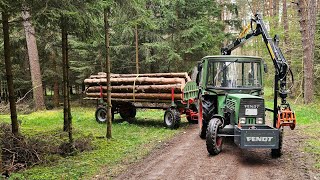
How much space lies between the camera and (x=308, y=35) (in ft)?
55.2

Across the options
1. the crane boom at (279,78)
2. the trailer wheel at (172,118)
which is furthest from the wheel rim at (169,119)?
the crane boom at (279,78)

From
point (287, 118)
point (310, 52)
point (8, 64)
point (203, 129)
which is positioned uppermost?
point (310, 52)

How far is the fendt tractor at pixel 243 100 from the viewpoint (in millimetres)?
6820

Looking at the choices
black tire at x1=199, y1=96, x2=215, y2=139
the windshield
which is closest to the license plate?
the windshield

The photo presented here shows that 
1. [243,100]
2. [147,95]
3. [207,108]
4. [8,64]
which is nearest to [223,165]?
[243,100]

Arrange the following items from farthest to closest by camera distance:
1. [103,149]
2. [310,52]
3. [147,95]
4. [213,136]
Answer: [310,52] < [147,95] < [103,149] < [213,136]

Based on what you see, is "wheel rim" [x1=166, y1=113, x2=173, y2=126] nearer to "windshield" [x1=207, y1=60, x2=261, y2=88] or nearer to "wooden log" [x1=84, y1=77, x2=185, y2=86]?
"wooden log" [x1=84, y1=77, x2=185, y2=86]

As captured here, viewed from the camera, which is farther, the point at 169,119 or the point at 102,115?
the point at 102,115

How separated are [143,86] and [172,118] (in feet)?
6.27

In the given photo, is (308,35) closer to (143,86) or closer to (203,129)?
(143,86)

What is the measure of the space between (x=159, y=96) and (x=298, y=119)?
592 centimetres

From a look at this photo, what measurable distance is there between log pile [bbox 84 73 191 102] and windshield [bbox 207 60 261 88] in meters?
2.89

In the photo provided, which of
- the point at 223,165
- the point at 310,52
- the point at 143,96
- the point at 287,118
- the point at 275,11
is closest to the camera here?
the point at 223,165

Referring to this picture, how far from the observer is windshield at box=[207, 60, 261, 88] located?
8742 mm
